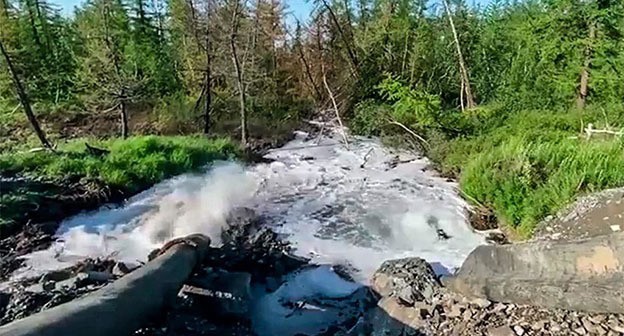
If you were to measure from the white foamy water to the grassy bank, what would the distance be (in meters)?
0.31

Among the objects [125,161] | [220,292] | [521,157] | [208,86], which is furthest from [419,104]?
[220,292]

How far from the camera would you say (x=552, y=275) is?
12.6 ft

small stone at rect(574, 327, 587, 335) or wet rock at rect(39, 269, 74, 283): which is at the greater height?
small stone at rect(574, 327, 587, 335)

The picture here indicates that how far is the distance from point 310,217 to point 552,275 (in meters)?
3.53

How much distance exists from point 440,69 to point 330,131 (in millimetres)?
2928

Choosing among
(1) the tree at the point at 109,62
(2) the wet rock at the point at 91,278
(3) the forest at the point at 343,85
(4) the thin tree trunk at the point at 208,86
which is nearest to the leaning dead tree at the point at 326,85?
(3) the forest at the point at 343,85

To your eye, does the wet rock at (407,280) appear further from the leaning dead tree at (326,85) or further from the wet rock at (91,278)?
the leaning dead tree at (326,85)

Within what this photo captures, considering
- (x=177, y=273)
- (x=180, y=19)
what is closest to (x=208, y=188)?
(x=177, y=273)

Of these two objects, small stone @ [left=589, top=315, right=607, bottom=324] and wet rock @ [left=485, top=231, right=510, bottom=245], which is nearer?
small stone @ [left=589, top=315, right=607, bottom=324]

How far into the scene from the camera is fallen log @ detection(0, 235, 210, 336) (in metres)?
2.58

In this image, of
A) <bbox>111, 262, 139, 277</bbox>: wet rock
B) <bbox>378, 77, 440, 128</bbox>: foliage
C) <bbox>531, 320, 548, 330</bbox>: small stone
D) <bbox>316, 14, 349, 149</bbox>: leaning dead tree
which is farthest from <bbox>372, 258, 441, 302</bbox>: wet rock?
<bbox>316, 14, 349, 149</bbox>: leaning dead tree

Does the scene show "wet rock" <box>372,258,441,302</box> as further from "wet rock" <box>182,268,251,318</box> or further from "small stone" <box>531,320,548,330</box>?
"wet rock" <box>182,268,251,318</box>

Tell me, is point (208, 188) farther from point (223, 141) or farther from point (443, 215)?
point (443, 215)

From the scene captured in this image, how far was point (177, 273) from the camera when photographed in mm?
3844
